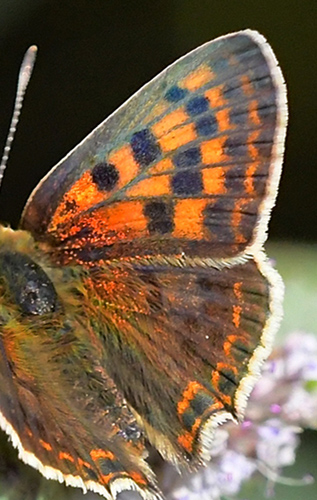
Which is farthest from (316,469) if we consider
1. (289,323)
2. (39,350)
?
(39,350)

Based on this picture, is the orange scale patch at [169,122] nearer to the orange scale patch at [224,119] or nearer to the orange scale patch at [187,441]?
the orange scale patch at [224,119]

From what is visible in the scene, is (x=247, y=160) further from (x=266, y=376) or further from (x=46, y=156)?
(x=46, y=156)

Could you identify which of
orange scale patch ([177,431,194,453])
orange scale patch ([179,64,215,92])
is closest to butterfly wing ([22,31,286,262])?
orange scale patch ([179,64,215,92])

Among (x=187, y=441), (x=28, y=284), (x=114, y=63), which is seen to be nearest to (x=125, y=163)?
(x=28, y=284)

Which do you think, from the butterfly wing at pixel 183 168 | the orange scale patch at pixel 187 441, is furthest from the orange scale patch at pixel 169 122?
the orange scale patch at pixel 187 441

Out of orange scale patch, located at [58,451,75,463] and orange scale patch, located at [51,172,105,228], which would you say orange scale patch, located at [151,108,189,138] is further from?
orange scale patch, located at [58,451,75,463]

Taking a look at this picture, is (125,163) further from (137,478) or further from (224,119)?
(137,478)

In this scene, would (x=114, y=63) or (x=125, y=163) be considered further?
(x=114, y=63)
